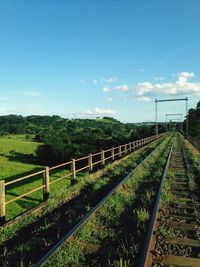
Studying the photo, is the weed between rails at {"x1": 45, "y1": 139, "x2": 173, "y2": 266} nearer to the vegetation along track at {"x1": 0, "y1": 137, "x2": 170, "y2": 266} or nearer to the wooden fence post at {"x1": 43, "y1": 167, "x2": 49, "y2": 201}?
the vegetation along track at {"x1": 0, "y1": 137, "x2": 170, "y2": 266}

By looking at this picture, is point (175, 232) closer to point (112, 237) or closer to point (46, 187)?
point (112, 237)

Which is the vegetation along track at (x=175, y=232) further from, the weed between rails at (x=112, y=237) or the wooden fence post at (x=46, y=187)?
the wooden fence post at (x=46, y=187)

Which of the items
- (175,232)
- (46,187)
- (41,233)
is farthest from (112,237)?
(46,187)

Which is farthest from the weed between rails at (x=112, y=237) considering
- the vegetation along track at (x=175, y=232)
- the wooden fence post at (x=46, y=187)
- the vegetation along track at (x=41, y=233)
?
the wooden fence post at (x=46, y=187)

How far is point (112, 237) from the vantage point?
5.93 metres

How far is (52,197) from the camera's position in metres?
10.0

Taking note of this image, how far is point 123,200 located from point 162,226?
262 centimetres

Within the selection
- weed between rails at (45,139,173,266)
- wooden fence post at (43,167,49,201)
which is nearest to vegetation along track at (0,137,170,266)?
weed between rails at (45,139,173,266)

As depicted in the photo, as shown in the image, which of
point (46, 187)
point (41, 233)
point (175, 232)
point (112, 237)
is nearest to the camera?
point (112, 237)

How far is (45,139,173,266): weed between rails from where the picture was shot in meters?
4.82

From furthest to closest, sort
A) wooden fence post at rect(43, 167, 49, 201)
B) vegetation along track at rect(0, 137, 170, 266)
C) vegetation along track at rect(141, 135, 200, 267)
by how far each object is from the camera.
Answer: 1. wooden fence post at rect(43, 167, 49, 201)
2. vegetation along track at rect(0, 137, 170, 266)
3. vegetation along track at rect(141, 135, 200, 267)

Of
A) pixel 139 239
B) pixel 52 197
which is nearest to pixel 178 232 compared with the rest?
pixel 139 239

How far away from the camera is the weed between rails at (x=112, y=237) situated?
482 cm

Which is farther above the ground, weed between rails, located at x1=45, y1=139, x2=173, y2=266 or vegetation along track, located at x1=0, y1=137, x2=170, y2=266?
weed between rails, located at x1=45, y1=139, x2=173, y2=266
